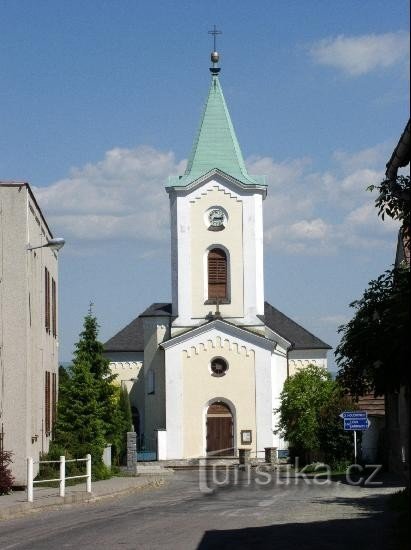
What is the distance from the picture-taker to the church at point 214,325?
51844 millimetres

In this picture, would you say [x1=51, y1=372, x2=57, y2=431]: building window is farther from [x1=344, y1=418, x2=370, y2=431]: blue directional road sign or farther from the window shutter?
[x1=344, y1=418, x2=370, y2=431]: blue directional road sign

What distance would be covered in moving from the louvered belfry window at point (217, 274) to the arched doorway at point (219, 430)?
5537 mm

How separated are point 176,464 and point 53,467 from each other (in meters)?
19.6

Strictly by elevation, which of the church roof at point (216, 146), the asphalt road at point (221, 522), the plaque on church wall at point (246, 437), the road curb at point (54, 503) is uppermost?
the church roof at point (216, 146)

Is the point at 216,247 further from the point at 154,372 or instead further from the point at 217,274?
the point at 154,372

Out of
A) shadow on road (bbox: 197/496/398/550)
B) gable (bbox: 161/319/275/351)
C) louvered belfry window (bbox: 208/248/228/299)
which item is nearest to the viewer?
shadow on road (bbox: 197/496/398/550)

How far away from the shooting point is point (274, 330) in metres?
59.7

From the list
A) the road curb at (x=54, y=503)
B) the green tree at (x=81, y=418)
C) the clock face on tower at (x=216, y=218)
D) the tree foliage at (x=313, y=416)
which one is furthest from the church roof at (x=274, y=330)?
the road curb at (x=54, y=503)

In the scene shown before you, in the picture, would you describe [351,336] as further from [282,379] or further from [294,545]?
[282,379]

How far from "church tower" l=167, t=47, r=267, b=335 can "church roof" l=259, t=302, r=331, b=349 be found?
6760 mm

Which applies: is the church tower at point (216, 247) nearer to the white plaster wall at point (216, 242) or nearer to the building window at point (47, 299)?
the white plaster wall at point (216, 242)

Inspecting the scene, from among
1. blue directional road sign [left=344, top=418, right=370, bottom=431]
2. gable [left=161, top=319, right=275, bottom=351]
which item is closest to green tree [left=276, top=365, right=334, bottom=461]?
gable [left=161, top=319, right=275, bottom=351]

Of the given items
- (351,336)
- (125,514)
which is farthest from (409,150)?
(125,514)

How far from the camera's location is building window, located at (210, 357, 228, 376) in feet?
172
